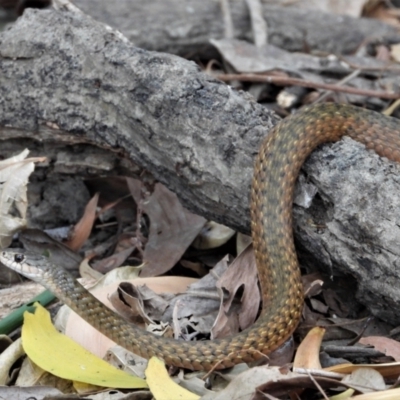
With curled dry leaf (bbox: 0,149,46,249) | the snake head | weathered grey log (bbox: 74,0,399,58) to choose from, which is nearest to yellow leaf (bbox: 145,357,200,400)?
the snake head

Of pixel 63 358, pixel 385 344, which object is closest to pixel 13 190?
pixel 63 358

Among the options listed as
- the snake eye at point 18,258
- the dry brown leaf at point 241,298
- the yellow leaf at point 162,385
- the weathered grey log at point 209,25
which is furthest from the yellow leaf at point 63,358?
the weathered grey log at point 209,25

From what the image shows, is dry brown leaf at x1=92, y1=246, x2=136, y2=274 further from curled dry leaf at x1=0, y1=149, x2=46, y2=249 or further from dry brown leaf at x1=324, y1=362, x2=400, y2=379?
dry brown leaf at x1=324, y1=362, x2=400, y2=379

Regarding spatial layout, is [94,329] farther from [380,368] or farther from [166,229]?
[380,368]

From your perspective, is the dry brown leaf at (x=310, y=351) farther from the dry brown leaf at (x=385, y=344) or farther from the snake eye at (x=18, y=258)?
the snake eye at (x=18, y=258)

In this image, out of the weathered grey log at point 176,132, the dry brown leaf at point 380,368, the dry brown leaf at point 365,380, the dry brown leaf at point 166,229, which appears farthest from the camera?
the dry brown leaf at point 166,229

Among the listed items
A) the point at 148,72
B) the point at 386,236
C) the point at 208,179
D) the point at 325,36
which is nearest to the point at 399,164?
the point at 386,236
